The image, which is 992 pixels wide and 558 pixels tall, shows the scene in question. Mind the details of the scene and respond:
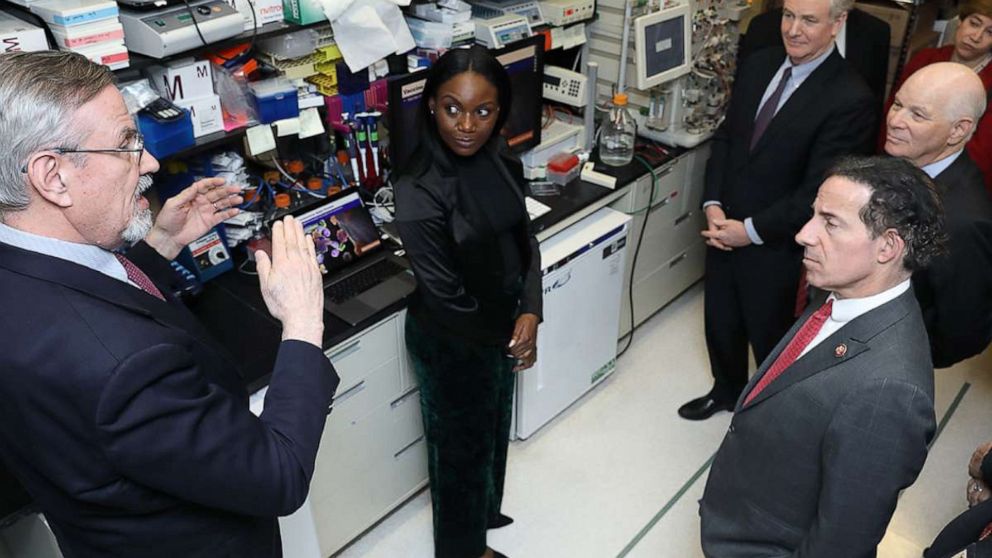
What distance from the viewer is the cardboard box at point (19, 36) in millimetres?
1633

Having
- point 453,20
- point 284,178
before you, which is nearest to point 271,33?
point 284,178

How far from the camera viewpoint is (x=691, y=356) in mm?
3283

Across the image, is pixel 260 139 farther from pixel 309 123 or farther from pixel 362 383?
pixel 362 383

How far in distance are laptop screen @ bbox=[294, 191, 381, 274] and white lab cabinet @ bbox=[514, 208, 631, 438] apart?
59cm

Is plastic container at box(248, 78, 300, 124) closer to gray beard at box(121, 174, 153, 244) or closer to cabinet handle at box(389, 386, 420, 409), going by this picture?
cabinet handle at box(389, 386, 420, 409)

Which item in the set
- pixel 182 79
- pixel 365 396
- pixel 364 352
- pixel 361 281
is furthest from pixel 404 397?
pixel 182 79

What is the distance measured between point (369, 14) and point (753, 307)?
5.28 feet

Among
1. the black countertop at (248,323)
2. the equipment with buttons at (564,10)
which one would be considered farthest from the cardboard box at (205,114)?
the equipment with buttons at (564,10)

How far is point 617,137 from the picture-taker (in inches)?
118

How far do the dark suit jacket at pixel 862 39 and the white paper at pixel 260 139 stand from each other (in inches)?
72.8

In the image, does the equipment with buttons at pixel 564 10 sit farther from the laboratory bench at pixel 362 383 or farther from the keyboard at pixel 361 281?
the keyboard at pixel 361 281

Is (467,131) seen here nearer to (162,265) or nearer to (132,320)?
(162,265)

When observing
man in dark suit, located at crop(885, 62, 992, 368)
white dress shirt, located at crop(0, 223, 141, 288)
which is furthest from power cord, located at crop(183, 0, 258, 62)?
man in dark suit, located at crop(885, 62, 992, 368)

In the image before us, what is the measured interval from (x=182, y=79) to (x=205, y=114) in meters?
0.11
